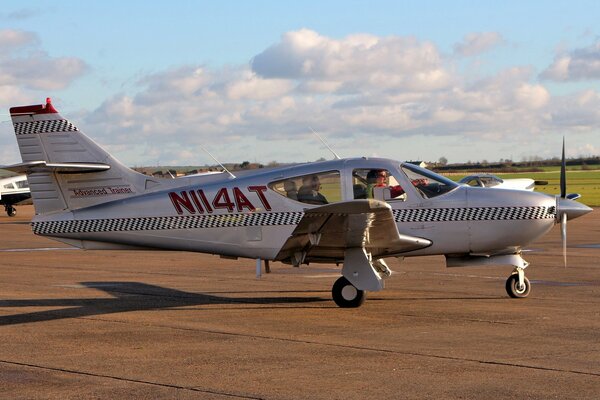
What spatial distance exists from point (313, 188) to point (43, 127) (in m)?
4.04

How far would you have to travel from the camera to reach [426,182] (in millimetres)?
13680

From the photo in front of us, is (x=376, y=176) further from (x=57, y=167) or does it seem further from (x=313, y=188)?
(x=57, y=167)

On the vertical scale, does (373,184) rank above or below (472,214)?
above

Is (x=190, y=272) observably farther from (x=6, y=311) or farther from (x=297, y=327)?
(x=297, y=327)

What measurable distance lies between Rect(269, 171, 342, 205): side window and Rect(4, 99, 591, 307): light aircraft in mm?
14

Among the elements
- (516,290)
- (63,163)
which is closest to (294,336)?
(516,290)

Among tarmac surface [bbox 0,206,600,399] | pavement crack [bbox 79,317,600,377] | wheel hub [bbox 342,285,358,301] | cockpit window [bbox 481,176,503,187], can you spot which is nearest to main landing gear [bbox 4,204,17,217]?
cockpit window [bbox 481,176,503,187]

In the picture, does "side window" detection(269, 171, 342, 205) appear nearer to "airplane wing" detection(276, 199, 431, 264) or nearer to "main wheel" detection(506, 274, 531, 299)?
"airplane wing" detection(276, 199, 431, 264)

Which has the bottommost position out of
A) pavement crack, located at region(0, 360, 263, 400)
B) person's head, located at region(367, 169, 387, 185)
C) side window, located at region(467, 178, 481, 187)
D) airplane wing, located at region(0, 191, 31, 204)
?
pavement crack, located at region(0, 360, 263, 400)

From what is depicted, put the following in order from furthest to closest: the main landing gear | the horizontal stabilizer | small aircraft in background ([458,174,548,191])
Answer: the main landing gear < small aircraft in background ([458,174,548,191]) < the horizontal stabilizer

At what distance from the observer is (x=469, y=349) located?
32.6ft

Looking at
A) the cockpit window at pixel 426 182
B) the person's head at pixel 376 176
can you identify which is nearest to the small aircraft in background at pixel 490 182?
the cockpit window at pixel 426 182

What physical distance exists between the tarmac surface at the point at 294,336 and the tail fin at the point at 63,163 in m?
1.60

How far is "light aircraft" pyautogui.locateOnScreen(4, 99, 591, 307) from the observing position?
13.3 m
